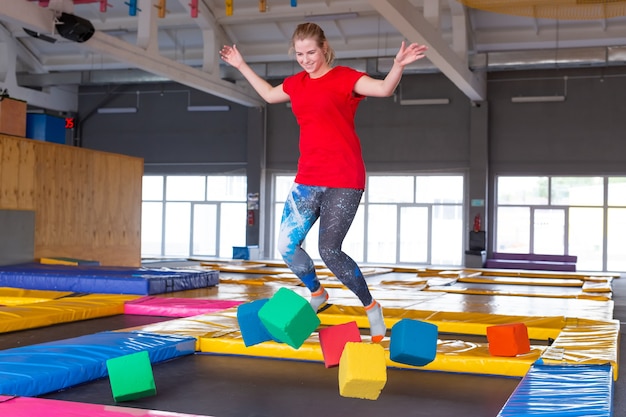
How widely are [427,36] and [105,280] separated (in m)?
6.61

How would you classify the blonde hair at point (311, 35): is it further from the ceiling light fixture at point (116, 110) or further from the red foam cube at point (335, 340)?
the ceiling light fixture at point (116, 110)

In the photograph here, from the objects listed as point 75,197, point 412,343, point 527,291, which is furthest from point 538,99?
point 412,343

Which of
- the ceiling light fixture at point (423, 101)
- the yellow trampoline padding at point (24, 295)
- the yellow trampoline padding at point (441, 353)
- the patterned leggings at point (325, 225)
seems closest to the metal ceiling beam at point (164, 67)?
the ceiling light fixture at point (423, 101)

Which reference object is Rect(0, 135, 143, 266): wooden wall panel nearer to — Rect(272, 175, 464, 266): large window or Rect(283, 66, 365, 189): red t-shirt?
Rect(283, 66, 365, 189): red t-shirt

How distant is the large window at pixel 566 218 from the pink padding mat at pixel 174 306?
41.0 ft

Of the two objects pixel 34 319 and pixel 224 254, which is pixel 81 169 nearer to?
pixel 34 319

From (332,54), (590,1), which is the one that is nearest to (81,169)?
(590,1)

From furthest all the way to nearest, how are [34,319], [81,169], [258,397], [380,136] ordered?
1. [380,136]
2. [81,169]
3. [34,319]
4. [258,397]

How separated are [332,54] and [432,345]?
1.30 metres

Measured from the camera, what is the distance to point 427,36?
10766 millimetres

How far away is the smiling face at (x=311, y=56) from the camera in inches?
115

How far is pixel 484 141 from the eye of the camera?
16.4 m

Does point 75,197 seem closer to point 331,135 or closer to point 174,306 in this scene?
point 174,306

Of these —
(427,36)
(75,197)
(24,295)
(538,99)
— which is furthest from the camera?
(538,99)
